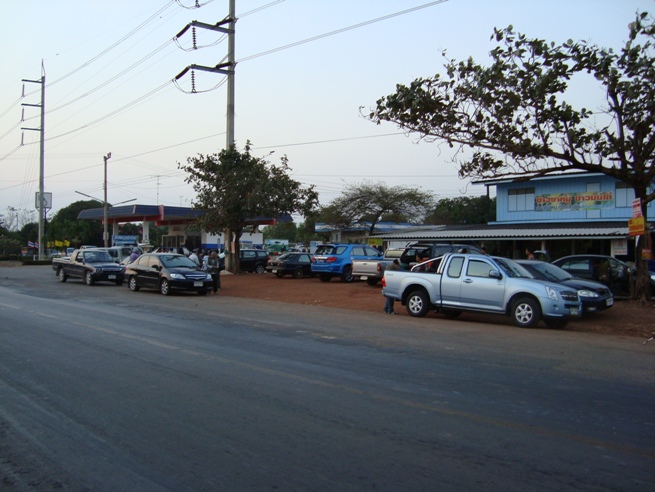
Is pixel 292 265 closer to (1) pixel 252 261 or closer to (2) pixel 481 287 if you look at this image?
(1) pixel 252 261

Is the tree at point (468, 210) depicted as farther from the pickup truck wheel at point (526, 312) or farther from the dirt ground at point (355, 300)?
the pickup truck wheel at point (526, 312)

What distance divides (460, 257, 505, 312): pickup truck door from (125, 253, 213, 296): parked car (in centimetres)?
1114

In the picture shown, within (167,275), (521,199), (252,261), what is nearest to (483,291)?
(167,275)

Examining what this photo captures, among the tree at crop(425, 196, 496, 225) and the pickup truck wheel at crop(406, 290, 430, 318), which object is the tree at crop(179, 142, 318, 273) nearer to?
the pickup truck wheel at crop(406, 290, 430, 318)

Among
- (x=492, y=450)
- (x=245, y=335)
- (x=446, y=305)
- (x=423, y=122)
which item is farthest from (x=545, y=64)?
(x=492, y=450)

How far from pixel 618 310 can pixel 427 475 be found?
43.2 ft

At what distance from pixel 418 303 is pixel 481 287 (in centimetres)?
202

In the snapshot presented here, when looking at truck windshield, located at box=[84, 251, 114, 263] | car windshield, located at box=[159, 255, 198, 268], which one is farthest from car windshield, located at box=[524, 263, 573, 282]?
truck windshield, located at box=[84, 251, 114, 263]

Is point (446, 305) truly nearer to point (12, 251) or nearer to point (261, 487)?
point (261, 487)

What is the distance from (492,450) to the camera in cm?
517

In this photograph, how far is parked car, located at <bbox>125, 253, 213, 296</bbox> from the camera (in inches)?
864

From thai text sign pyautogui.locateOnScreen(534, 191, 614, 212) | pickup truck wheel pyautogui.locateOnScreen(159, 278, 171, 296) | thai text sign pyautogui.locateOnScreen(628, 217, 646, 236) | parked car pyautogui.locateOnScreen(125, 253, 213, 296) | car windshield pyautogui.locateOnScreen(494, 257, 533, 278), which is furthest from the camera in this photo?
thai text sign pyautogui.locateOnScreen(534, 191, 614, 212)

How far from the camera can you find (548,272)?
51.2 ft

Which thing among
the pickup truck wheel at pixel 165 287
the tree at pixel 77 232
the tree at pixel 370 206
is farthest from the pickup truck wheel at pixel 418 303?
the tree at pixel 77 232
